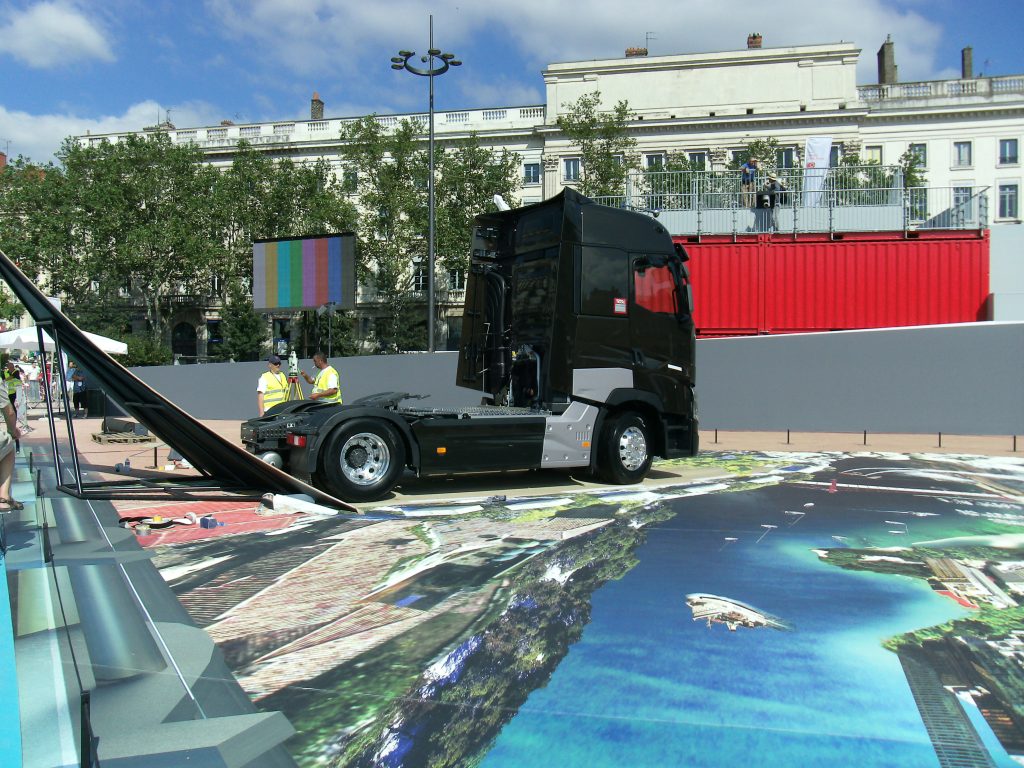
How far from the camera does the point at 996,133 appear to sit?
5638 cm

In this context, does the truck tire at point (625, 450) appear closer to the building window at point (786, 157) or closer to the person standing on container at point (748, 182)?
the person standing on container at point (748, 182)

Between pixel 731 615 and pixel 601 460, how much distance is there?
16.6 ft

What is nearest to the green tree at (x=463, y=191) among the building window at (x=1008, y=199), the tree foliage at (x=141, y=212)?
the tree foliage at (x=141, y=212)

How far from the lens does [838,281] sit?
21922 millimetres

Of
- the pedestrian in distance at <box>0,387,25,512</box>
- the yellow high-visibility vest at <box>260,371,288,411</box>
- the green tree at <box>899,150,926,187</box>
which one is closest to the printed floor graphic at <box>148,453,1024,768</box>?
the pedestrian in distance at <box>0,387,25,512</box>

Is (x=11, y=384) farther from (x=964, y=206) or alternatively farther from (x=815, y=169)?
(x=964, y=206)

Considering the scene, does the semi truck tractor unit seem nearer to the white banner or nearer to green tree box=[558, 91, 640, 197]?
the white banner

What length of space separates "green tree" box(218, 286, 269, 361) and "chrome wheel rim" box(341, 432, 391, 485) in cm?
4740

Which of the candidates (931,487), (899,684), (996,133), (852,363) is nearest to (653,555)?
(899,684)

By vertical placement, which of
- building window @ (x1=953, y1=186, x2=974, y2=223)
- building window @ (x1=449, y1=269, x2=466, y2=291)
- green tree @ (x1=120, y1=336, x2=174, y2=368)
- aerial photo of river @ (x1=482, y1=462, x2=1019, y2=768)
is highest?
building window @ (x1=449, y1=269, x2=466, y2=291)

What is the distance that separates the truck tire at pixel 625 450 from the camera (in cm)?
959

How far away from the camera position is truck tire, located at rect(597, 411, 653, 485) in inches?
377

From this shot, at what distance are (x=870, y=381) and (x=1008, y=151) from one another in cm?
4907

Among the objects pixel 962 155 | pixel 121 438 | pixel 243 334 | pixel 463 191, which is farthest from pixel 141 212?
pixel 962 155
